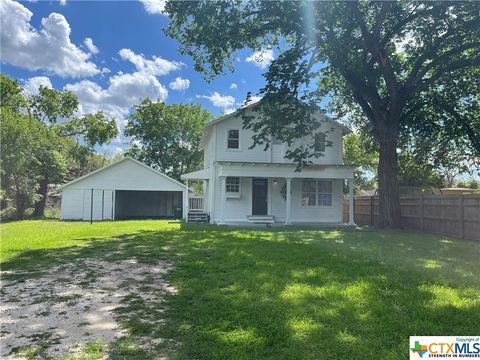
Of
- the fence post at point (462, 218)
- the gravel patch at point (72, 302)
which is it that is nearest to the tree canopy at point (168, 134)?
the fence post at point (462, 218)

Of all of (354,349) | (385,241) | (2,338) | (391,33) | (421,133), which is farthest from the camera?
(421,133)

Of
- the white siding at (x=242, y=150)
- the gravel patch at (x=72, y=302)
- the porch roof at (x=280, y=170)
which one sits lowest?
the gravel patch at (x=72, y=302)

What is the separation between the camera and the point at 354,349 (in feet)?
11.6

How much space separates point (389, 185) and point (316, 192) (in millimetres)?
4987

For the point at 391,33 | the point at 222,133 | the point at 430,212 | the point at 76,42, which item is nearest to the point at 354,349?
the point at 430,212

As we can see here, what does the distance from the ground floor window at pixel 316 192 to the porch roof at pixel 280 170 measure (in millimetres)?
1242

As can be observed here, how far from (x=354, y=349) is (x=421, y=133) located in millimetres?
18093

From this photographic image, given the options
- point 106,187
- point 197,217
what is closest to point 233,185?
point 197,217

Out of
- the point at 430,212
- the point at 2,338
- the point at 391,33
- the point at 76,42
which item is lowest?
the point at 2,338

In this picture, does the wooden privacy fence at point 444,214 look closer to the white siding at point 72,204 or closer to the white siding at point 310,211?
the white siding at point 310,211

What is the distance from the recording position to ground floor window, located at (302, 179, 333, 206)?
2025 centimetres

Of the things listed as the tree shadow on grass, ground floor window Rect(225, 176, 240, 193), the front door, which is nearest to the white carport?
ground floor window Rect(225, 176, 240, 193)

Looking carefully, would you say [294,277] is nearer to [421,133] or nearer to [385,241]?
[385,241]

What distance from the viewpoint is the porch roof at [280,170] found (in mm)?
18312
